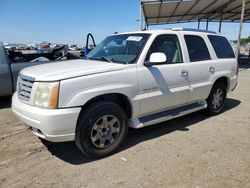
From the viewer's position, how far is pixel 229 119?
5.32 metres

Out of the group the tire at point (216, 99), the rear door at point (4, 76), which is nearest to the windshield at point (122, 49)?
the tire at point (216, 99)

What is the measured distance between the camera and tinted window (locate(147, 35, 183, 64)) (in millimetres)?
4095

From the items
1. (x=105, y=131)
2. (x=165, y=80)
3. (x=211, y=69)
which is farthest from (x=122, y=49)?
(x=211, y=69)

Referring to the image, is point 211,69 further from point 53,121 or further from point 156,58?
point 53,121

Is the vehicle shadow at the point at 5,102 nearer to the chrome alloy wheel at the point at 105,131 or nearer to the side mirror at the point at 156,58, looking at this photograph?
the chrome alloy wheel at the point at 105,131

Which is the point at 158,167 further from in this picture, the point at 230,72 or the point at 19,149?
the point at 230,72

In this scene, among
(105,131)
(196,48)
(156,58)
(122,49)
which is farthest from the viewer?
(196,48)

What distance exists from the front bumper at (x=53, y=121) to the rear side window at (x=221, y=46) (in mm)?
3618

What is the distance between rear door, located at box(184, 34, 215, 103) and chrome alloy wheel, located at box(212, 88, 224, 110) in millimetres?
457

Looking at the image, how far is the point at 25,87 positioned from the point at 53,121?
783mm

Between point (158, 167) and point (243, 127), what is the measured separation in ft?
8.29

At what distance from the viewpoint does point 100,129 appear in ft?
11.4

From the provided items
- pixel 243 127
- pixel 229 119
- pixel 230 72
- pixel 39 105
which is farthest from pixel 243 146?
pixel 39 105

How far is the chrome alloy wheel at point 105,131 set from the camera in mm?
3424
